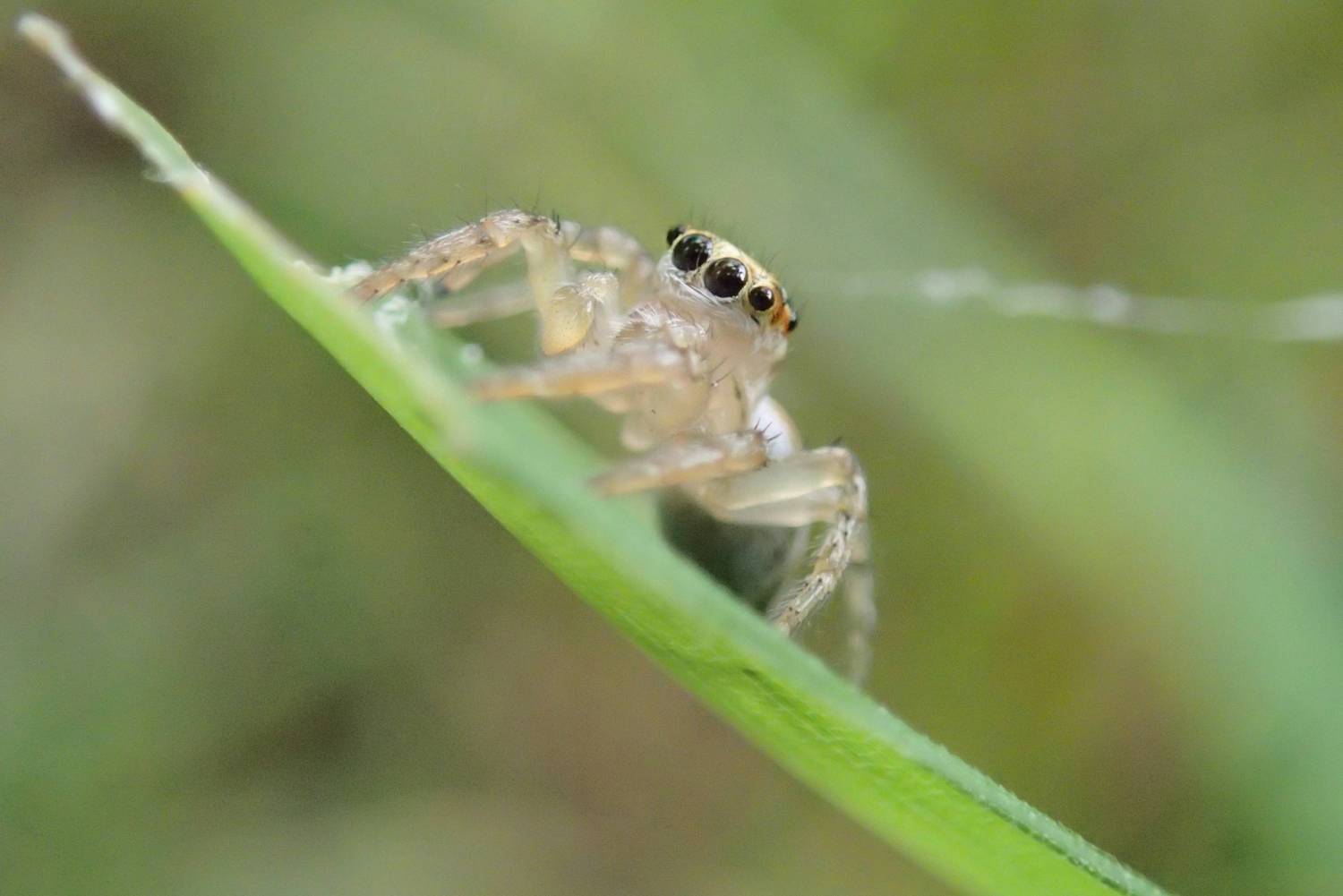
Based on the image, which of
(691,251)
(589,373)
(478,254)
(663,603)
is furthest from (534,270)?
(663,603)

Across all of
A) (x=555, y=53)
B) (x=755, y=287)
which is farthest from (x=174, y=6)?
(x=755, y=287)

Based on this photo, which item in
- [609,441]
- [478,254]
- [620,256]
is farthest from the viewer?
[609,441]

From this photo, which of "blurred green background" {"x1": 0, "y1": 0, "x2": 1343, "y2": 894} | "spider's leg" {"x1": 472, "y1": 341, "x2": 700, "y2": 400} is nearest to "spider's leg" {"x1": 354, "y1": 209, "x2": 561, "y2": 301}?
"spider's leg" {"x1": 472, "y1": 341, "x2": 700, "y2": 400}

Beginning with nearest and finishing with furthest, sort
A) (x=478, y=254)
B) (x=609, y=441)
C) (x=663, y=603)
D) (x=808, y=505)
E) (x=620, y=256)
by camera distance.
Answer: (x=663, y=603), (x=478, y=254), (x=808, y=505), (x=620, y=256), (x=609, y=441)

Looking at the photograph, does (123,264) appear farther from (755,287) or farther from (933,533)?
(933,533)

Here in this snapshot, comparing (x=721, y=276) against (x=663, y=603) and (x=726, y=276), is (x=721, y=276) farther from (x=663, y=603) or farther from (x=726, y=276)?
(x=663, y=603)

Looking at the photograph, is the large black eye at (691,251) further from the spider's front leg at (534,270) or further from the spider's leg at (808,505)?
the spider's leg at (808,505)

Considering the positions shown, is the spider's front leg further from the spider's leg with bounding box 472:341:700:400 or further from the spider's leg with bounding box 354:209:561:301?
the spider's leg with bounding box 472:341:700:400
